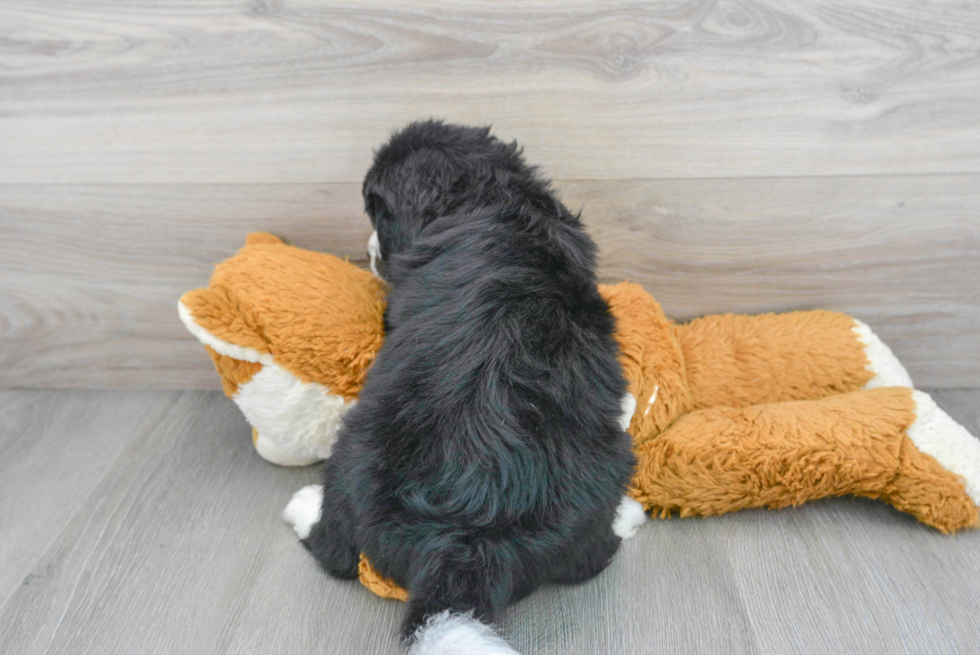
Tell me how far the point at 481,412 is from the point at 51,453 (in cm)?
93

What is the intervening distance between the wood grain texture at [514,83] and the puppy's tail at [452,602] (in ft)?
2.34

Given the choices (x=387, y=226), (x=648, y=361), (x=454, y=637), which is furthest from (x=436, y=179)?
→ (x=454, y=637)

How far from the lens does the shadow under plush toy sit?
3.18 feet

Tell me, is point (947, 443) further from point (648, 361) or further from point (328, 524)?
point (328, 524)

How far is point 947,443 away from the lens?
98 cm

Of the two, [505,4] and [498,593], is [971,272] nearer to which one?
[505,4]

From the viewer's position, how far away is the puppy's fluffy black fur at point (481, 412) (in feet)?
2.40

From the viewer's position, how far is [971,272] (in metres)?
1.22

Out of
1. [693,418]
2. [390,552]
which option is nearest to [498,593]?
[390,552]

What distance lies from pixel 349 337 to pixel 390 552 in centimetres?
35

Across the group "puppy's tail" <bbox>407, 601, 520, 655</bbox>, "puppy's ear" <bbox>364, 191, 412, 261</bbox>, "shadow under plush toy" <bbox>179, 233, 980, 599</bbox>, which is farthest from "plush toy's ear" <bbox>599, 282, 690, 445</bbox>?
"puppy's tail" <bbox>407, 601, 520, 655</bbox>

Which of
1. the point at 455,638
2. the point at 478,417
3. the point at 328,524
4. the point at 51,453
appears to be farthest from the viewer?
the point at 51,453

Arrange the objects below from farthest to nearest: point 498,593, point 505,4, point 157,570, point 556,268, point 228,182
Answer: point 228,182 → point 505,4 → point 157,570 → point 556,268 → point 498,593

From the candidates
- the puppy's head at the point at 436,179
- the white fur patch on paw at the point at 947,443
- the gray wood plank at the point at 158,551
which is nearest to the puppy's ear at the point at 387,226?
the puppy's head at the point at 436,179
